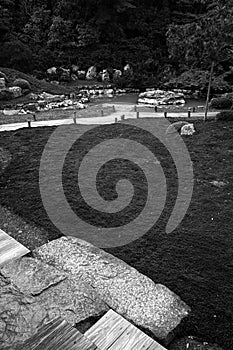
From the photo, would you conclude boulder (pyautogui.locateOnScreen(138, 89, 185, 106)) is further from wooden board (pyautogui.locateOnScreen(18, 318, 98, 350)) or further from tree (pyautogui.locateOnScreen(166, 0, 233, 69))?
wooden board (pyautogui.locateOnScreen(18, 318, 98, 350))

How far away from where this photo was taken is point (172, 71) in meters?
29.3

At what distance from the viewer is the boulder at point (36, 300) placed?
3.75 meters

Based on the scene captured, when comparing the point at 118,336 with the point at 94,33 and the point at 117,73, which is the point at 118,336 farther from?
the point at 94,33

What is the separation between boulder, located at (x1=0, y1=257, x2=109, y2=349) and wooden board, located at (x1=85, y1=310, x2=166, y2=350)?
0.83 ft

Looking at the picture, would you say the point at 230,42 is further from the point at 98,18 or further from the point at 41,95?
the point at 98,18

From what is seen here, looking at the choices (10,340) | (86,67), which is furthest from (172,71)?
(10,340)

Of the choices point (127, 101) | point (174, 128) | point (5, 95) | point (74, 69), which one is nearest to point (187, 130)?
point (174, 128)

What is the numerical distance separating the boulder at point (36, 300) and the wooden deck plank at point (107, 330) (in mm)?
204

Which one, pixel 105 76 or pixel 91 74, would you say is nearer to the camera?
pixel 105 76

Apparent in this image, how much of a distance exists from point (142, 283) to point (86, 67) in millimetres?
27369

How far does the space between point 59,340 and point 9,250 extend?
2551 mm

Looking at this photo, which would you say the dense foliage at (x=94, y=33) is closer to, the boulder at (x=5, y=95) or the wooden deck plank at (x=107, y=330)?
the boulder at (x=5, y=95)

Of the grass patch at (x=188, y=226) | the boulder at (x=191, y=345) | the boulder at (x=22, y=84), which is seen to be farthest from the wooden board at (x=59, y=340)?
the boulder at (x=22, y=84)

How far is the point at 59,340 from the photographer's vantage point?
118 inches
